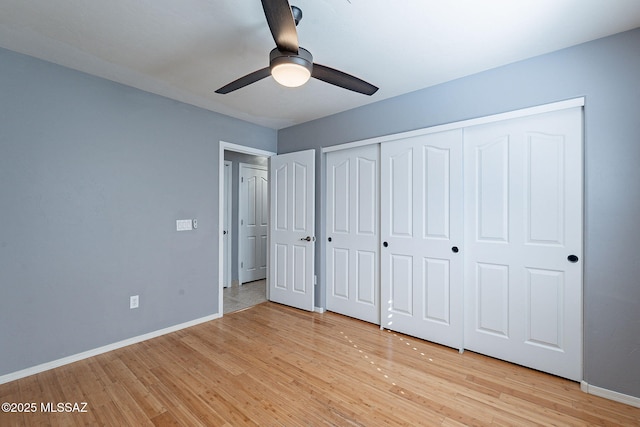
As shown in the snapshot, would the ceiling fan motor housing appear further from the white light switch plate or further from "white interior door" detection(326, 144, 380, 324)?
the white light switch plate

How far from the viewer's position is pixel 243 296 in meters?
4.23

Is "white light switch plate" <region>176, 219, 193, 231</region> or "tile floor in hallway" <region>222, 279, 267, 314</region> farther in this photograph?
"tile floor in hallway" <region>222, 279, 267, 314</region>

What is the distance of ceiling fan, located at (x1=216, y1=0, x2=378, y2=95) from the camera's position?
1.30m

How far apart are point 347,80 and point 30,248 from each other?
2.67 m

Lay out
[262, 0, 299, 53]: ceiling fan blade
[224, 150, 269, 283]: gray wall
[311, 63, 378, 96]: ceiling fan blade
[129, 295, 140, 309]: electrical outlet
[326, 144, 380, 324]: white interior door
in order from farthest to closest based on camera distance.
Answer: [224, 150, 269, 283]: gray wall, [326, 144, 380, 324]: white interior door, [129, 295, 140, 309]: electrical outlet, [311, 63, 378, 96]: ceiling fan blade, [262, 0, 299, 53]: ceiling fan blade

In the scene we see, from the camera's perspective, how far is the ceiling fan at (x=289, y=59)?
1.30 metres

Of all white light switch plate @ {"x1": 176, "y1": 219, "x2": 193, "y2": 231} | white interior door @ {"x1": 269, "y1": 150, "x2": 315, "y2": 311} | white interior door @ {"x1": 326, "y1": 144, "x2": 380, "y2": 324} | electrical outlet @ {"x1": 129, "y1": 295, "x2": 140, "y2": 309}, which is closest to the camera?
electrical outlet @ {"x1": 129, "y1": 295, "x2": 140, "y2": 309}

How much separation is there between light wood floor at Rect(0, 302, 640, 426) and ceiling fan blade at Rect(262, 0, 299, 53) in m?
2.14

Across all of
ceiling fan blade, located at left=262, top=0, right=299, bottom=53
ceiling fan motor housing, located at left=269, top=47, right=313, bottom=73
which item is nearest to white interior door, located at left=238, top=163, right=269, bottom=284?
ceiling fan motor housing, located at left=269, top=47, right=313, bottom=73

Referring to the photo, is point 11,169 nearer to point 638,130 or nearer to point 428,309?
point 428,309

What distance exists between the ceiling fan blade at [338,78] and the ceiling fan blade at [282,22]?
258 mm

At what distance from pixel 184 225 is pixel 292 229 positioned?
1.29m

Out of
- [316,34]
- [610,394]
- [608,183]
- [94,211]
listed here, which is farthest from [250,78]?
[610,394]

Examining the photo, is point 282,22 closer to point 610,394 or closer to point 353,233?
point 353,233
